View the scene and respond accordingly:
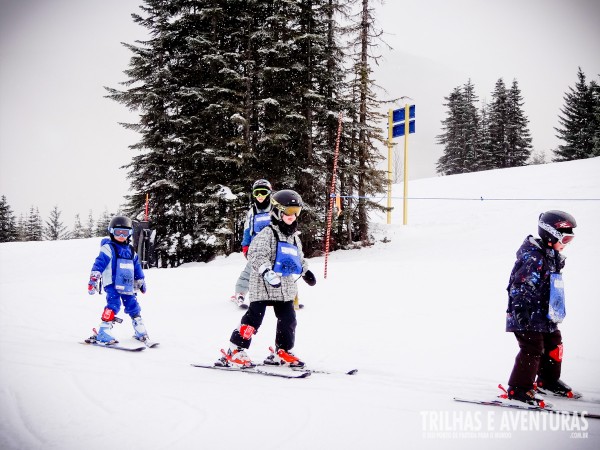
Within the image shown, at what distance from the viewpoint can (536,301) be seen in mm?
3396

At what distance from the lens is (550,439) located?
8.92ft

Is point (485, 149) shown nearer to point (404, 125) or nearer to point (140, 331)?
point (404, 125)

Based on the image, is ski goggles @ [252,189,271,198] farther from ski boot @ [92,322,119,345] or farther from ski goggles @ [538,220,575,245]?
ski goggles @ [538,220,575,245]

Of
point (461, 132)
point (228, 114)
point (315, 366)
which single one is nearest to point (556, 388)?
point (315, 366)

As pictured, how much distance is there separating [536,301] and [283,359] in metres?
2.67

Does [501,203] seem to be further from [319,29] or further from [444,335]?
[444,335]

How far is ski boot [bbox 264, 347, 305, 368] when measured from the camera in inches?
171

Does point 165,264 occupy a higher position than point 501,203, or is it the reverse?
point 501,203

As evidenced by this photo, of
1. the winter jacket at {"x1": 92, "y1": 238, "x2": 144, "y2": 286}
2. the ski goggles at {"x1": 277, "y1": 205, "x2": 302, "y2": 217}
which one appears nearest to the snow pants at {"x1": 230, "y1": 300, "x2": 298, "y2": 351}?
the ski goggles at {"x1": 277, "y1": 205, "x2": 302, "y2": 217}

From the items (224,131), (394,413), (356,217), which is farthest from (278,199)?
(224,131)

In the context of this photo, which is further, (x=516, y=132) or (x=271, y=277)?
(x=516, y=132)

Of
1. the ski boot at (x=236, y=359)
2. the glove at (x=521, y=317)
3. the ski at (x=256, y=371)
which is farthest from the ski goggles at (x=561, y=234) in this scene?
the ski boot at (x=236, y=359)

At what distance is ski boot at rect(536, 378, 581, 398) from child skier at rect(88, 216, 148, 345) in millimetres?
4940

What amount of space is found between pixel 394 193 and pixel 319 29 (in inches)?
462
